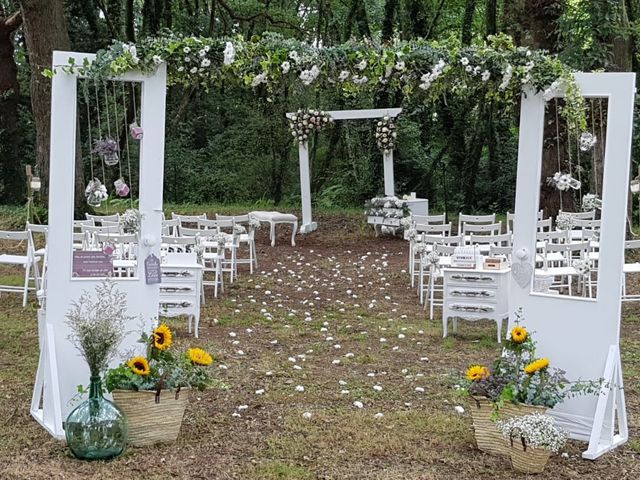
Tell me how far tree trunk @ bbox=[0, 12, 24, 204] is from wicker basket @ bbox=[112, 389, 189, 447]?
15722 millimetres

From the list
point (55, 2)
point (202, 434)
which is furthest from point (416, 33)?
point (202, 434)

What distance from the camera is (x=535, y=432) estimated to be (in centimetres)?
465

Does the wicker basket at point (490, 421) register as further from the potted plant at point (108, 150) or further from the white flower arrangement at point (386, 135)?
the white flower arrangement at point (386, 135)

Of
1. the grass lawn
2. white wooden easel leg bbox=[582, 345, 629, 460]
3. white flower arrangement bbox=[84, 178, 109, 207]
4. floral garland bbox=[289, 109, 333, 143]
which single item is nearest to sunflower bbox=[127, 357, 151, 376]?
the grass lawn

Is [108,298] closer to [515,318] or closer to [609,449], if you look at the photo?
[515,318]

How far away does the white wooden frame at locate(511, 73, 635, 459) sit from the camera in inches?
201

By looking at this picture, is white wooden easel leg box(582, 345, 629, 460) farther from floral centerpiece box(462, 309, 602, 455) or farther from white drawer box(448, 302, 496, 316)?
white drawer box(448, 302, 496, 316)

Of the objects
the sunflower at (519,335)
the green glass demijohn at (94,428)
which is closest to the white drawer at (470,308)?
the sunflower at (519,335)

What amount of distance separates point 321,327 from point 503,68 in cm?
403

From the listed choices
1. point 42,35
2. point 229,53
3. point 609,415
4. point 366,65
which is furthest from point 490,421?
point 42,35

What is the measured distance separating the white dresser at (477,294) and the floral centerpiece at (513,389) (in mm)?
2764

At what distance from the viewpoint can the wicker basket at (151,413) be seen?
497 centimetres

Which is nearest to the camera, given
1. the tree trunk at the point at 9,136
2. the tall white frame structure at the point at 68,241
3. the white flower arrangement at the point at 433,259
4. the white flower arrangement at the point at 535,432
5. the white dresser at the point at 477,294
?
the white flower arrangement at the point at 535,432

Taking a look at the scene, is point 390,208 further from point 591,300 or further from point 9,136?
point 591,300
